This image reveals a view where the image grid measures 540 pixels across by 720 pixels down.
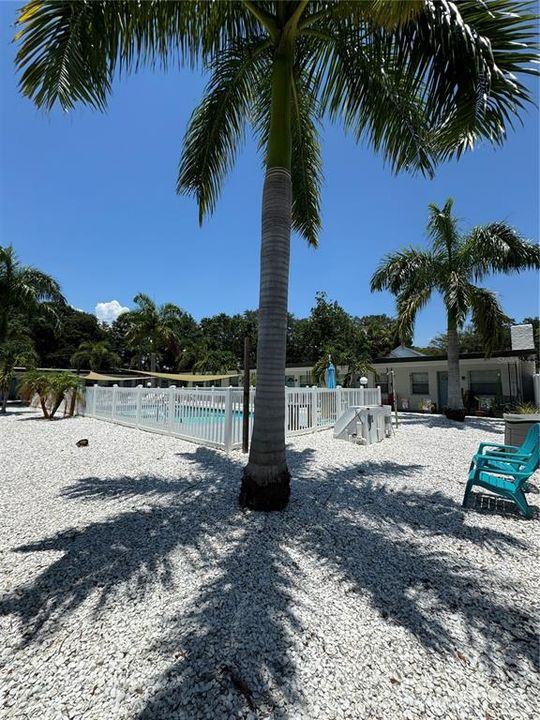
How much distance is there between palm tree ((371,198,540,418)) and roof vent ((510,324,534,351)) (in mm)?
5197

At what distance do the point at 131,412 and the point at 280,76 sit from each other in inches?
435

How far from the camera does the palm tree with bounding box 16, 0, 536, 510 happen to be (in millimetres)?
3734

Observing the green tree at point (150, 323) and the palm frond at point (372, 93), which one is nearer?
the palm frond at point (372, 93)

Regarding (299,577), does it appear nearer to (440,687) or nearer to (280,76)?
(440,687)

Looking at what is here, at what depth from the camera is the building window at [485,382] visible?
18.8 m

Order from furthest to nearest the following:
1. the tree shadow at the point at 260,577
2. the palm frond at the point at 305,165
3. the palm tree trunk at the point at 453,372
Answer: the palm tree trunk at the point at 453,372
the palm frond at the point at 305,165
the tree shadow at the point at 260,577

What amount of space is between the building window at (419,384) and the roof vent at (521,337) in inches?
192

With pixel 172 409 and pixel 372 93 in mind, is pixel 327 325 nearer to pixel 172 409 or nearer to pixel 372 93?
pixel 172 409

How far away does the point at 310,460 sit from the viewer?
24.6 feet

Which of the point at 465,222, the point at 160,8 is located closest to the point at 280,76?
the point at 160,8

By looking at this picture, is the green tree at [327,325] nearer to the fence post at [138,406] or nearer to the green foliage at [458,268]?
the green foliage at [458,268]

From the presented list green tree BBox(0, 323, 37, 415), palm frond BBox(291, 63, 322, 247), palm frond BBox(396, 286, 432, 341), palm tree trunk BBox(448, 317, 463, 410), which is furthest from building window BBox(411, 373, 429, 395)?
green tree BBox(0, 323, 37, 415)

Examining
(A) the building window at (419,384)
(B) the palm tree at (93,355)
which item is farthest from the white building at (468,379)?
(B) the palm tree at (93,355)

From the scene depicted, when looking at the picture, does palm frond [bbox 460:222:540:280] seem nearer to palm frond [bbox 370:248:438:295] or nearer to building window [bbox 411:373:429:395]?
palm frond [bbox 370:248:438:295]
